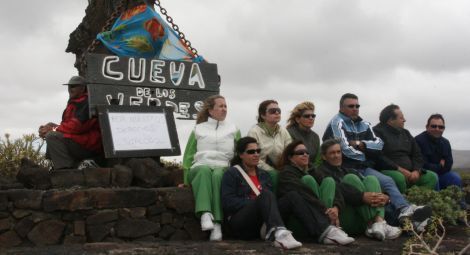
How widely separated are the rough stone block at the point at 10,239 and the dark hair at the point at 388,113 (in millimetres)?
4974

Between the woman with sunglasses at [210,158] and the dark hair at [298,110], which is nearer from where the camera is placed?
the woman with sunglasses at [210,158]

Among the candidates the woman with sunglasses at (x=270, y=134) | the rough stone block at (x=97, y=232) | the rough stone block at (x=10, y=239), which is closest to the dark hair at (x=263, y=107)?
the woman with sunglasses at (x=270, y=134)

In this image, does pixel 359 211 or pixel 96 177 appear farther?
pixel 96 177

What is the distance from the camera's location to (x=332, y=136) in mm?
7473

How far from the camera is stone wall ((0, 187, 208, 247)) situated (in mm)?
6113

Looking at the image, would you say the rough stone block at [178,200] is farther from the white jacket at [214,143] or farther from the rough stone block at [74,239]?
the rough stone block at [74,239]

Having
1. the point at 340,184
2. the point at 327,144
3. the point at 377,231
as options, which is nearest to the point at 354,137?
the point at 327,144

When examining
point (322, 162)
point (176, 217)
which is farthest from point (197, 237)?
point (322, 162)

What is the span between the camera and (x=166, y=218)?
6.62 metres

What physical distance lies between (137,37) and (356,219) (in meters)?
4.77

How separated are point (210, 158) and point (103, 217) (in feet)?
4.47

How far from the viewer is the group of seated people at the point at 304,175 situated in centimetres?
600

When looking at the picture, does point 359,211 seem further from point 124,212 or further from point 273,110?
point 124,212

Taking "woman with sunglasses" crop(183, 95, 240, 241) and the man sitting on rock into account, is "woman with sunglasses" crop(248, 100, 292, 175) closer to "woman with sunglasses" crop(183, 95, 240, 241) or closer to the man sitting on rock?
"woman with sunglasses" crop(183, 95, 240, 241)
